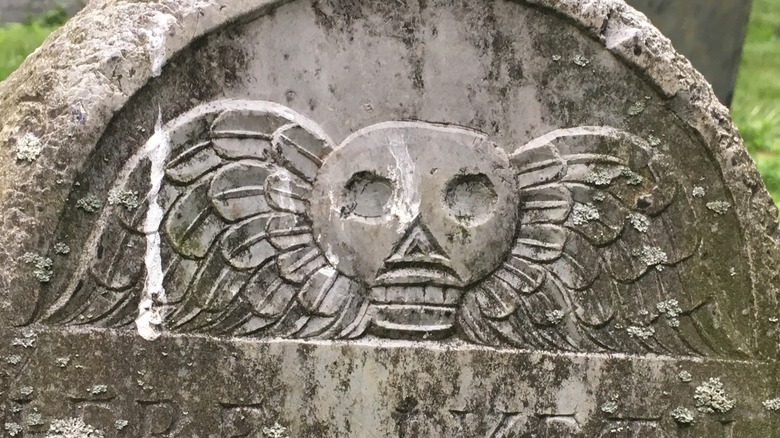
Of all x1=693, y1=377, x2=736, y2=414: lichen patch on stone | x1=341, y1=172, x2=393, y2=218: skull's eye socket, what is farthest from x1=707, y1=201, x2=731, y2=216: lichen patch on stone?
x1=341, y1=172, x2=393, y2=218: skull's eye socket

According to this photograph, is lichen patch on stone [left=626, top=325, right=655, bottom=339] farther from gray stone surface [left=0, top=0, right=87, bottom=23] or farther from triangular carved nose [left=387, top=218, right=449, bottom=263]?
gray stone surface [left=0, top=0, right=87, bottom=23]

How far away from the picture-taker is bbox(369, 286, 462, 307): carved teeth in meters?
1.66

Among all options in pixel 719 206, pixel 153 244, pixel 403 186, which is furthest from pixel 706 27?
pixel 153 244

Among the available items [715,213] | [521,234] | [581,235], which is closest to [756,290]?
[715,213]

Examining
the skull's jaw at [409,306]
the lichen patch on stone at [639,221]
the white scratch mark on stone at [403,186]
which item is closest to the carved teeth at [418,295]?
the skull's jaw at [409,306]

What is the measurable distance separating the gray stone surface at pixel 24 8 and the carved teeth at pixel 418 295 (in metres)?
5.20

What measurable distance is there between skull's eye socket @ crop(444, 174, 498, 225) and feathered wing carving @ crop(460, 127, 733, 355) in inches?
2.7

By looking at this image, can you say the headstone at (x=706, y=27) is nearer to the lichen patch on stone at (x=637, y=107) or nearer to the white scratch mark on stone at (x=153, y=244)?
the lichen patch on stone at (x=637, y=107)

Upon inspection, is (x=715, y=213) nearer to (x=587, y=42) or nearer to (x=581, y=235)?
(x=581, y=235)

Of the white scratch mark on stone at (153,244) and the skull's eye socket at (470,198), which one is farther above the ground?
the skull's eye socket at (470,198)

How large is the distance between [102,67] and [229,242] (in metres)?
0.41

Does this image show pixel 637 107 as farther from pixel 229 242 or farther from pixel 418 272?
pixel 229 242

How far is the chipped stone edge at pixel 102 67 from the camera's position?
151 cm

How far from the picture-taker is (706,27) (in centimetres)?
360
